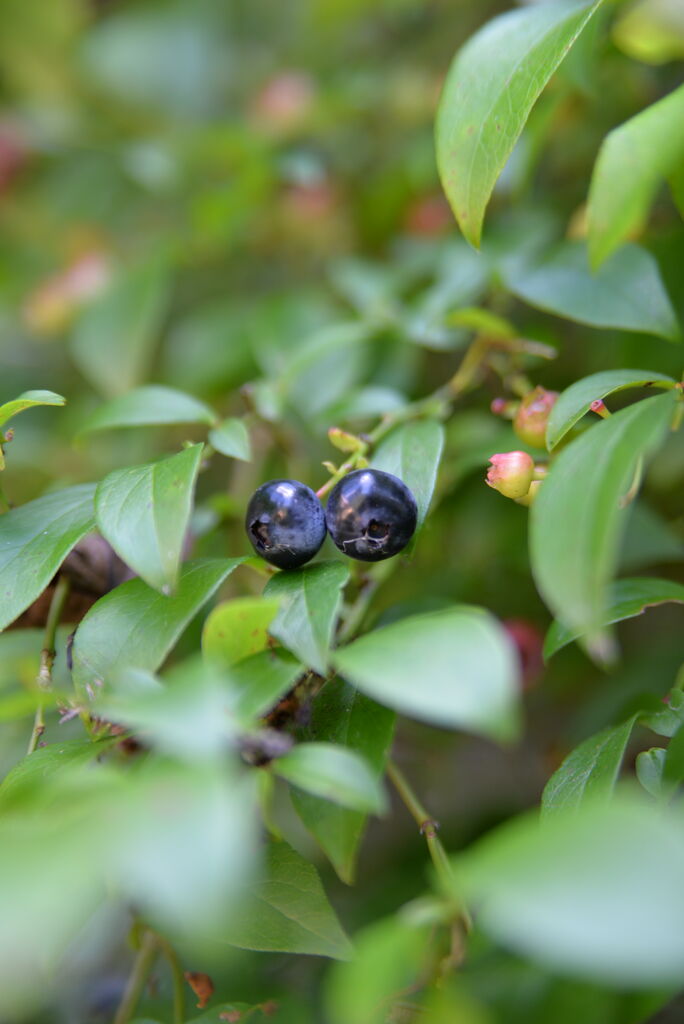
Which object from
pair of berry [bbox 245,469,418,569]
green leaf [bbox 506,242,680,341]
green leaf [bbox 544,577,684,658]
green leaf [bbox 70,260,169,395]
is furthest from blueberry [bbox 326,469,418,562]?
green leaf [bbox 70,260,169,395]

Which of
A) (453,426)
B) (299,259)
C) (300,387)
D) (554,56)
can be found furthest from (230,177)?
(554,56)

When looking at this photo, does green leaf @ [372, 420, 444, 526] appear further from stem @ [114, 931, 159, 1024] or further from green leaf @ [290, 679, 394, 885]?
stem @ [114, 931, 159, 1024]

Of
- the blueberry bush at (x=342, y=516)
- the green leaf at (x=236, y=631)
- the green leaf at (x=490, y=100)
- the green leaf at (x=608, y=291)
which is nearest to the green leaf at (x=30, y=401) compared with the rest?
the blueberry bush at (x=342, y=516)

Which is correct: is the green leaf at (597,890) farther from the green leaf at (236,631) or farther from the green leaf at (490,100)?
the green leaf at (490,100)

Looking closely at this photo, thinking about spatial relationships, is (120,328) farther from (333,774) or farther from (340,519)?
(333,774)

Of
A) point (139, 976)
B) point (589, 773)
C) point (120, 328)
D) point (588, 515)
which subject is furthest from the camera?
point (120, 328)

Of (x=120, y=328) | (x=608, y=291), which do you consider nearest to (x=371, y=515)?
(x=608, y=291)

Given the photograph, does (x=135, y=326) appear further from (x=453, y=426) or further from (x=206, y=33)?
(x=206, y=33)
